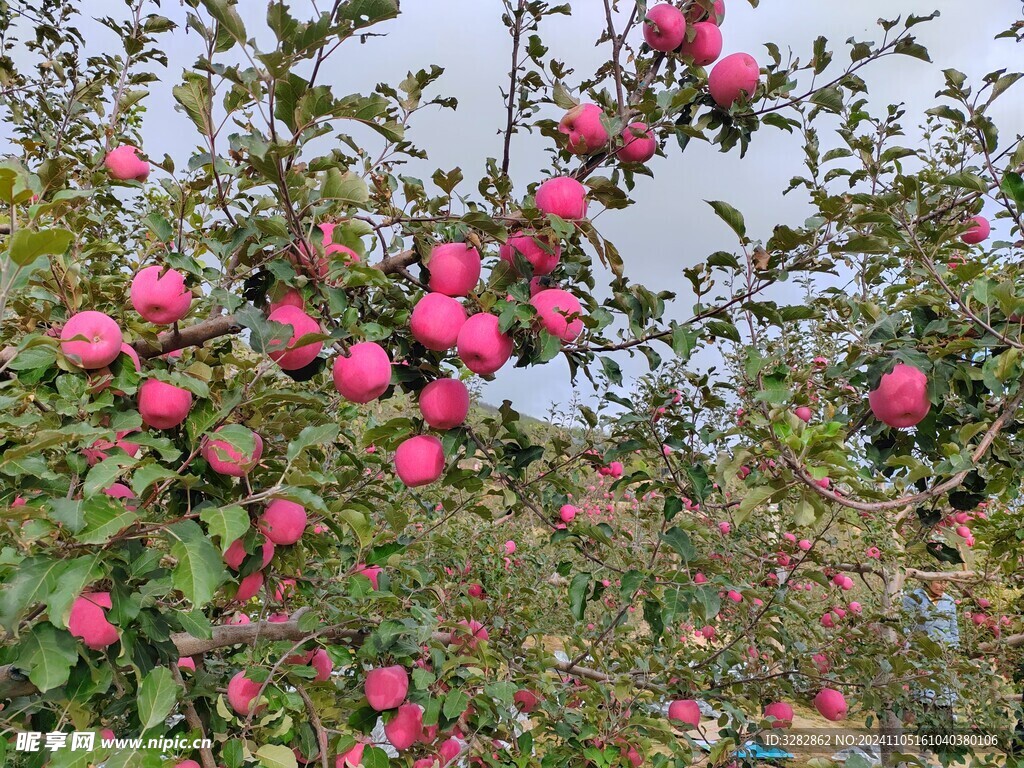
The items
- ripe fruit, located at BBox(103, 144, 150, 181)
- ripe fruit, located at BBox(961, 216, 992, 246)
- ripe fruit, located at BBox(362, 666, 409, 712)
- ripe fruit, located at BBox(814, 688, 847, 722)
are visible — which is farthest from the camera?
ripe fruit, located at BBox(814, 688, 847, 722)

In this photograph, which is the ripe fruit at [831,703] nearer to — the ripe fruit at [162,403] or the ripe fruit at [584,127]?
the ripe fruit at [584,127]

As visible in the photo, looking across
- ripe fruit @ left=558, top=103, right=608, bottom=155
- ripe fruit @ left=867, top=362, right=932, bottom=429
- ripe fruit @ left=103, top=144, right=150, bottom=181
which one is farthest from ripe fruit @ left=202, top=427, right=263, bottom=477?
ripe fruit @ left=867, top=362, right=932, bottom=429

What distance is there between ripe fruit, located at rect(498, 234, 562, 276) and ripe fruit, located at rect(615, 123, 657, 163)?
37 centimetres

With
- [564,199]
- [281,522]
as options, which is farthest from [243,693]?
[564,199]

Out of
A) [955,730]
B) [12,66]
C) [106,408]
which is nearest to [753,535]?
[955,730]

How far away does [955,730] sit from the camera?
2.95 meters

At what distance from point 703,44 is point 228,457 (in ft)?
5.80

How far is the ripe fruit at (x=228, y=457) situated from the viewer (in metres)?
1.36

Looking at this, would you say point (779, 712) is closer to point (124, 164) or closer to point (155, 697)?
point (155, 697)

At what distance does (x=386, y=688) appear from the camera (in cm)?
181

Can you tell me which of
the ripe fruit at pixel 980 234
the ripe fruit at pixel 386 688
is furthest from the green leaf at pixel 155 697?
the ripe fruit at pixel 980 234

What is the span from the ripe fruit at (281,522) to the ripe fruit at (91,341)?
0.53 meters

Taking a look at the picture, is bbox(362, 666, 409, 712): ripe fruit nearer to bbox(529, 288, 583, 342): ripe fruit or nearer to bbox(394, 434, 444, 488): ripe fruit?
bbox(394, 434, 444, 488): ripe fruit

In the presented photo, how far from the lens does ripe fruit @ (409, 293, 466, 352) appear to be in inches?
58.2
